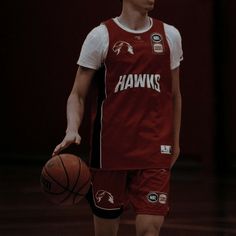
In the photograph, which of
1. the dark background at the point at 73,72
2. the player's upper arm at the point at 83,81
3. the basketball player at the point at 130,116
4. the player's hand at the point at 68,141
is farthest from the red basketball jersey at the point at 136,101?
the dark background at the point at 73,72

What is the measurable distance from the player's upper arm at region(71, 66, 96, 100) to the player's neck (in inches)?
15.4

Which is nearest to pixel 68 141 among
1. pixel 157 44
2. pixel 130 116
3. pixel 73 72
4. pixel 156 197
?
pixel 130 116

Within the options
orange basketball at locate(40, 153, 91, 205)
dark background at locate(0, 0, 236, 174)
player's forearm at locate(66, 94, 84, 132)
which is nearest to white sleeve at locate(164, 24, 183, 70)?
player's forearm at locate(66, 94, 84, 132)

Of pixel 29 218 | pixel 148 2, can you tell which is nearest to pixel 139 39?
pixel 148 2

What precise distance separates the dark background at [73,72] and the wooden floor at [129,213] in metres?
0.91

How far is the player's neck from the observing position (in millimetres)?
6078

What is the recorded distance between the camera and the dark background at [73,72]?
15.0 m

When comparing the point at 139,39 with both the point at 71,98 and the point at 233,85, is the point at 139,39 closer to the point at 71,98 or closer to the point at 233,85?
the point at 71,98

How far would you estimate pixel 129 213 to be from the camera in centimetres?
1080

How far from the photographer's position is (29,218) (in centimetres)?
1032

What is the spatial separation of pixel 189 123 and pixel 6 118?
3.65 metres

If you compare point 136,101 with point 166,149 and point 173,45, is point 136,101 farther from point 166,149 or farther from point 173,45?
point 173,45

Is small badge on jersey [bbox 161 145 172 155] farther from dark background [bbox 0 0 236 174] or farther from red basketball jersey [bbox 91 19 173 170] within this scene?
dark background [bbox 0 0 236 174]

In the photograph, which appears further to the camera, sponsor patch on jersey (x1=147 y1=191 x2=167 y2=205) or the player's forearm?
the player's forearm
